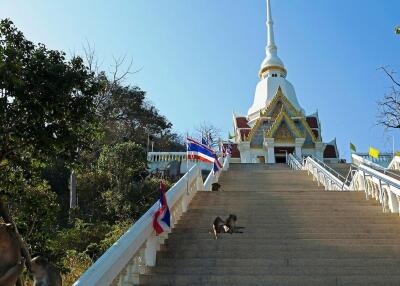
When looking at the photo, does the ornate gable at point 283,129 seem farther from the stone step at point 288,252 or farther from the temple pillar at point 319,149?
A: the stone step at point 288,252

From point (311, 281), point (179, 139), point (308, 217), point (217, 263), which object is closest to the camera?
point (311, 281)

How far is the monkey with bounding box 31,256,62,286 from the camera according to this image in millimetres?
4488

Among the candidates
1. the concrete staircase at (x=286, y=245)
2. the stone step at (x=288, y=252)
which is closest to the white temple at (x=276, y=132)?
the concrete staircase at (x=286, y=245)

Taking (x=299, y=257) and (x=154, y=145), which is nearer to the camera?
(x=299, y=257)

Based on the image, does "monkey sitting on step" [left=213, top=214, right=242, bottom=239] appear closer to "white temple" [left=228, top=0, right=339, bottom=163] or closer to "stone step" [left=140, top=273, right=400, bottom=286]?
"stone step" [left=140, top=273, right=400, bottom=286]

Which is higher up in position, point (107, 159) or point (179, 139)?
point (179, 139)

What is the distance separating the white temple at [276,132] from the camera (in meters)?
35.8

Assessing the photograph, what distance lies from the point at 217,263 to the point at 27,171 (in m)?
3.27

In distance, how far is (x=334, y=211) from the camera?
1020 centimetres

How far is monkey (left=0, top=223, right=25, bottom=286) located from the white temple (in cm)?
3119

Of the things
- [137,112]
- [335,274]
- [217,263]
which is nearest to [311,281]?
[335,274]

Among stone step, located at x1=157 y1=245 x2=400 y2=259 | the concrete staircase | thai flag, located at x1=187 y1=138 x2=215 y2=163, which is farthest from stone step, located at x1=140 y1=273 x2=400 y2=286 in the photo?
→ thai flag, located at x1=187 y1=138 x2=215 y2=163

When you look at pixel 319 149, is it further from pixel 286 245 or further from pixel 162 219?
pixel 162 219

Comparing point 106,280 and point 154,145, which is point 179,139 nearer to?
point 154,145
